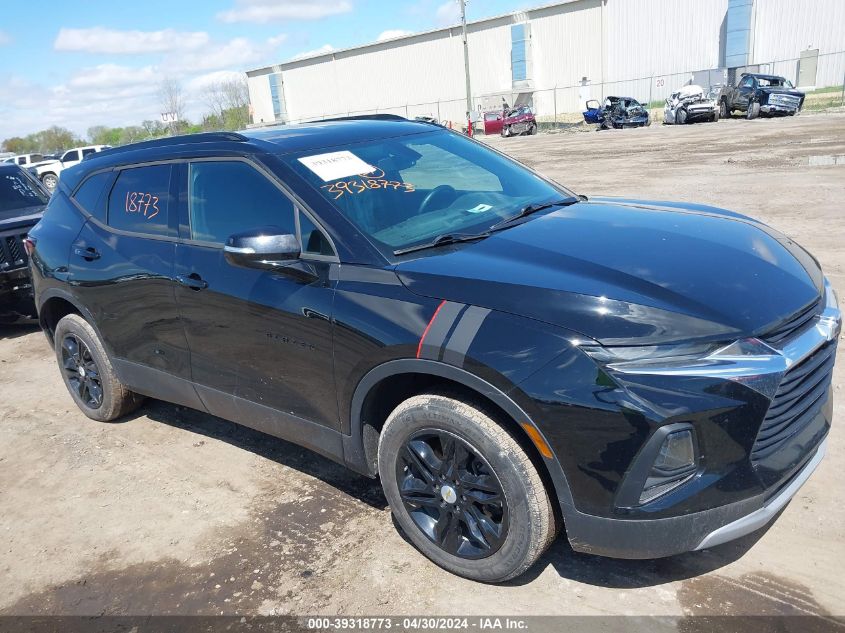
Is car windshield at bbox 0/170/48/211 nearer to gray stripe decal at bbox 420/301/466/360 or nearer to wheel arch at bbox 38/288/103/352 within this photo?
wheel arch at bbox 38/288/103/352

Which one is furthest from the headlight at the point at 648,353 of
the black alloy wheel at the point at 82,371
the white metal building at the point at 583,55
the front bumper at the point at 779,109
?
the white metal building at the point at 583,55

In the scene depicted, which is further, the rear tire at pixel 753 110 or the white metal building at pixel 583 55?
the white metal building at pixel 583 55

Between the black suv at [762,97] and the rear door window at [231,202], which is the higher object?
the rear door window at [231,202]

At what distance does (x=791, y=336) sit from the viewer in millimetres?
2588

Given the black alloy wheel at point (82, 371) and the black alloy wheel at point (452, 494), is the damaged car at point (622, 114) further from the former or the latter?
the black alloy wheel at point (452, 494)

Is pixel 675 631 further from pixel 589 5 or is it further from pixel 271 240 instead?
pixel 589 5

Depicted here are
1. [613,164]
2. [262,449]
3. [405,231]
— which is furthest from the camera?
[613,164]

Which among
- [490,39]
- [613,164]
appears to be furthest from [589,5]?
[613,164]

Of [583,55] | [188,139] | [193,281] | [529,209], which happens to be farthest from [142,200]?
[583,55]

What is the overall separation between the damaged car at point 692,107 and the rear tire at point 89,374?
106 ft

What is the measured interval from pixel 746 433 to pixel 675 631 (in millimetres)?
814

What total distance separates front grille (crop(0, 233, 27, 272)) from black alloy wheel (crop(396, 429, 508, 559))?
6.14m

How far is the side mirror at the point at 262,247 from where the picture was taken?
3.08 metres

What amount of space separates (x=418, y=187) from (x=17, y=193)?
23.5ft
